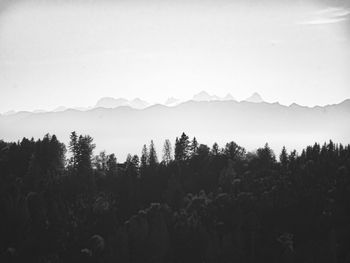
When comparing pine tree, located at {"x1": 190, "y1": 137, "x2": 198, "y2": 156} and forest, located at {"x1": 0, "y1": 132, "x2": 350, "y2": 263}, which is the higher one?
pine tree, located at {"x1": 190, "y1": 137, "x2": 198, "y2": 156}

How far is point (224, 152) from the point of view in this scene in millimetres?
130375

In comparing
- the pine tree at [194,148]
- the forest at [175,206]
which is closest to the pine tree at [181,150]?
the forest at [175,206]

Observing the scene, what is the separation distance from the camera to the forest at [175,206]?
306ft

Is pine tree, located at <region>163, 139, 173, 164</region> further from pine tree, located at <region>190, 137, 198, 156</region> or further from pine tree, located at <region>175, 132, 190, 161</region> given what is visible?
pine tree, located at <region>190, 137, 198, 156</region>

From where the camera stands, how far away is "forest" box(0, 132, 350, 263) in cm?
9319

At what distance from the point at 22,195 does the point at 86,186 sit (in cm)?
1469

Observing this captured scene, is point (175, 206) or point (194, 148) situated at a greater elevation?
point (194, 148)

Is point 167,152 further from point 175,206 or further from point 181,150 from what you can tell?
point 175,206

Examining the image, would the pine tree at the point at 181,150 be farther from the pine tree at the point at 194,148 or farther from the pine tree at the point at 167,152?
the pine tree at the point at 167,152

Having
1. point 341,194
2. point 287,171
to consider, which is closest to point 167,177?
point 287,171

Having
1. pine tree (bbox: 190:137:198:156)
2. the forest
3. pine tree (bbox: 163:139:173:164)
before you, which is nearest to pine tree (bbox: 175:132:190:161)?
the forest

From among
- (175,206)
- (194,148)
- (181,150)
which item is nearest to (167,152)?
(181,150)

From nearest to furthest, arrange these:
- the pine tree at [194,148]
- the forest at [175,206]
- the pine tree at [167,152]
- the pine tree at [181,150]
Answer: the forest at [175,206] < the pine tree at [181,150] < the pine tree at [194,148] < the pine tree at [167,152]

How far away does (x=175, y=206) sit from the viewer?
108 metres
